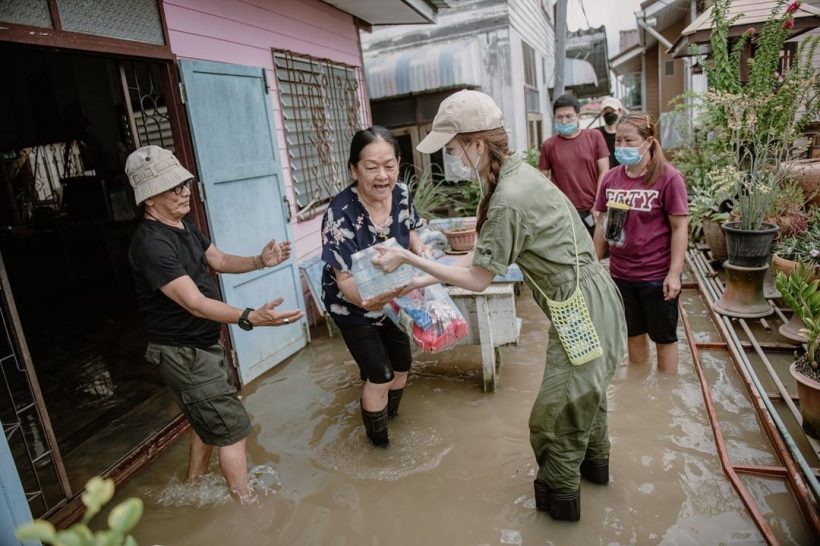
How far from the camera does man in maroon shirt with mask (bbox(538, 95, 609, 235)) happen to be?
16.9 ft

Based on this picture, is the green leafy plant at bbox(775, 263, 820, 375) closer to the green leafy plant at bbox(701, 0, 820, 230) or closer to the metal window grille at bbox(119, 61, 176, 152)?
the green leafy plant at bbox(701, 0, 820, 230)

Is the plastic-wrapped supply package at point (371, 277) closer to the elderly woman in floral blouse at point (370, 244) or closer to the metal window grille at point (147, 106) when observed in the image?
the elderly woman in floral blouse at point (370, 244)

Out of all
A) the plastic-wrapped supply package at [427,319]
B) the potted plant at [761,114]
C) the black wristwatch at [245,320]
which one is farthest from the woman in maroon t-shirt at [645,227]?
the black wristwatch at [245,320]

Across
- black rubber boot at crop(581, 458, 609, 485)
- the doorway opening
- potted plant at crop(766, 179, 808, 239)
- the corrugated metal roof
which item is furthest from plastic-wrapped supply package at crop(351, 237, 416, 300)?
the corrugated metal roof

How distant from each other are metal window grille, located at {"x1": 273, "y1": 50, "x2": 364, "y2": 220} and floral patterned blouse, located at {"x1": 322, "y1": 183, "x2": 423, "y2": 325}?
8.68 ft

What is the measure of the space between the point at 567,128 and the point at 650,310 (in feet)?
7.78

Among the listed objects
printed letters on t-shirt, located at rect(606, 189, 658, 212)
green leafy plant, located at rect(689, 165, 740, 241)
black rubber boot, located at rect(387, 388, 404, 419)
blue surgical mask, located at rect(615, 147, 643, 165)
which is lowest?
black rubber boot, located at rect(387, 388, 404, 419)

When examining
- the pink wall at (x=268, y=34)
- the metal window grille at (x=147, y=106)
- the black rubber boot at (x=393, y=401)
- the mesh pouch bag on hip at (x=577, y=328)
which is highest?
the pink wall at (x=268, y=34)

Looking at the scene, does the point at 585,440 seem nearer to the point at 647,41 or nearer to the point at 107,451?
the point at 107,451

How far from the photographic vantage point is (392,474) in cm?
300

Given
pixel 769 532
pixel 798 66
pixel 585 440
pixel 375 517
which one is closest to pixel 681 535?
pixel 769 532

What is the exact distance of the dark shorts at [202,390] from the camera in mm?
2539

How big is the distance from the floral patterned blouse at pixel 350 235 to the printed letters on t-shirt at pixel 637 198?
1.39 meters

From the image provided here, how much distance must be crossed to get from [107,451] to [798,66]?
6098 mm
